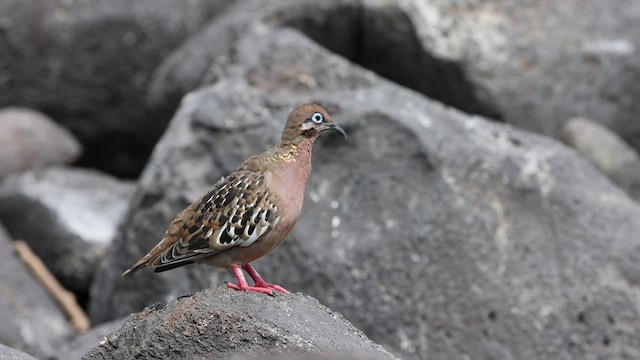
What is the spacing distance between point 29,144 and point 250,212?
951cm

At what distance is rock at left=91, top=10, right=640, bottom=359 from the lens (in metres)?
11.3

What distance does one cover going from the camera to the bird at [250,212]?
27.2 ft

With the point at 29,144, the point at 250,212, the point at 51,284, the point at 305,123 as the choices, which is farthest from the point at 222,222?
the point at 29,144

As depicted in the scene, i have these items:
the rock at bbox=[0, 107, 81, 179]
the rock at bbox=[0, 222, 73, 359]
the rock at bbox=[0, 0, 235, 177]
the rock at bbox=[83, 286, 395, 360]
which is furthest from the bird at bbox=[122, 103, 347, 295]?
the rock at bbox=[0, 0, 235, 177]

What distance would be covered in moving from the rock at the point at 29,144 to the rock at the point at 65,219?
2.58 ft

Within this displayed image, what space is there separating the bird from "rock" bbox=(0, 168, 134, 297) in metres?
6.65

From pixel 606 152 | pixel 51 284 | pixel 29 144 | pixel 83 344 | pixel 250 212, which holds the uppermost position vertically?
pixel 606 152

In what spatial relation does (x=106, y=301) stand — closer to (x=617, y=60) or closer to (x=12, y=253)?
(x=12, y=253)

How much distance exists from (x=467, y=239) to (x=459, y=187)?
0.49m

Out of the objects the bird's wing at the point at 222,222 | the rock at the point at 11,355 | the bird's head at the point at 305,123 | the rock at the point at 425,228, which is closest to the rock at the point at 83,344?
the rock at the point at 425,228

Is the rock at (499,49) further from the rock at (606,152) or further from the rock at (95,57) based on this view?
the rock at (95,57)

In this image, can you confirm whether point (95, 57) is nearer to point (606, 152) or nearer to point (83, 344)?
point (606, 152)

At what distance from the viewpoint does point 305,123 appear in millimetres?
8633

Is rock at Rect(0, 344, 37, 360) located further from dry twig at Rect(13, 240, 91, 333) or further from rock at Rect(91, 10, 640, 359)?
dry twig at Rect(13, 240, 91, 333)
